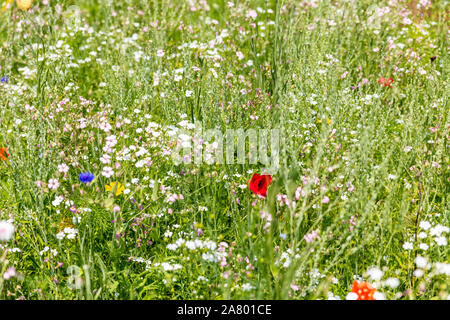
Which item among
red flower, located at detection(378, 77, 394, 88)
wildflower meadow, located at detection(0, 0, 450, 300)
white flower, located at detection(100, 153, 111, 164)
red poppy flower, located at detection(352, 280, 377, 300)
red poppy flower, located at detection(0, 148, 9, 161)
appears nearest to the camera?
red poppy flower, located at detection(352, 280, 377, 300)

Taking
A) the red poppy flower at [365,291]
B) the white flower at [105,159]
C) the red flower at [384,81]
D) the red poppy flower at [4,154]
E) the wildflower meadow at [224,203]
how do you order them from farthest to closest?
the red flower at [384,81] < the red poppy flower at [4,154] < the white flower at [105,159] < the wildflower meadow at [224,203] < the red poppy flower at [365,291]

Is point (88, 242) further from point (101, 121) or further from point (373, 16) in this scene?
point (373, 16)

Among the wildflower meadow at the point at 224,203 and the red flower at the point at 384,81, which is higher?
the red flower at the point at 384,81

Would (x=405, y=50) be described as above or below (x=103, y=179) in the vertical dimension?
above

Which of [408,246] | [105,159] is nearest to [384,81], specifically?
[408,246]

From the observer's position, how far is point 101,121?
247 centimetres

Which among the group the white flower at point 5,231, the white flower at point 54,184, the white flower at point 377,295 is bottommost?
the white flower at point 377,295

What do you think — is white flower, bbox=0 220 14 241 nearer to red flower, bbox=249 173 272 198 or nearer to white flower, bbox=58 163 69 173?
white flower, bbox=58 163 69 173

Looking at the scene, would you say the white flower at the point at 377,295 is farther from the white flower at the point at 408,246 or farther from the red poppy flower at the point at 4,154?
the red poppy flower at the point at 4,154

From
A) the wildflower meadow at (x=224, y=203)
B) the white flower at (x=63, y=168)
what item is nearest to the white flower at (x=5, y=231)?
the wildflower meadow at (x=224, y=203)

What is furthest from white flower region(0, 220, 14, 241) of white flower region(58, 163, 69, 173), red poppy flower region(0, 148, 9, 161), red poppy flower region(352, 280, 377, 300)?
red poppy flower region(352, 280, 377, 300)

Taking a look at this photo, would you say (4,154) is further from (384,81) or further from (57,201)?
(384,81)

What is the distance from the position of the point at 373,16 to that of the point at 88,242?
3.04 m
